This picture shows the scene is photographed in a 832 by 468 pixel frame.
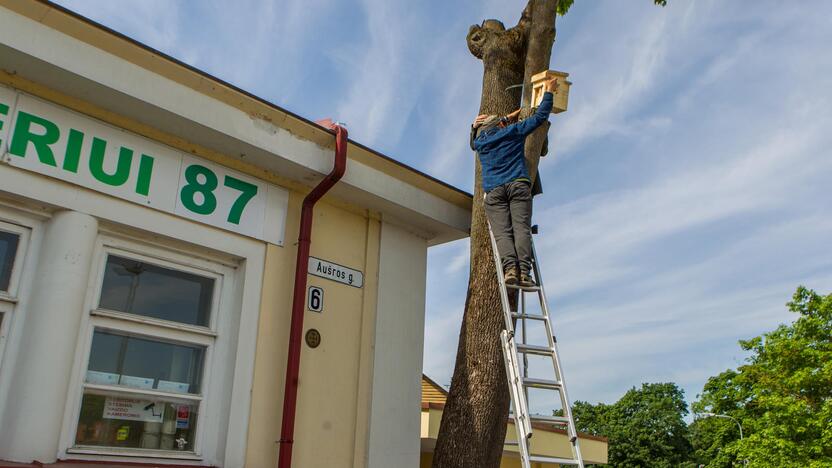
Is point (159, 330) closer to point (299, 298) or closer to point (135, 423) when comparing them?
point (135, 423)

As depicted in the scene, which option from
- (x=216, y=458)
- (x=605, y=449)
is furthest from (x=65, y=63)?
(x=605, y=449)

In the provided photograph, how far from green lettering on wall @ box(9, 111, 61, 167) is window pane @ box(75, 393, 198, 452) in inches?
63.2

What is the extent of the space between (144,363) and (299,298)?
1.25 meters

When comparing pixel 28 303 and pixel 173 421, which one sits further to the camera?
pixel 173 421

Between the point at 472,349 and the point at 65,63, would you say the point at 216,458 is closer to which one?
the point at 472,349

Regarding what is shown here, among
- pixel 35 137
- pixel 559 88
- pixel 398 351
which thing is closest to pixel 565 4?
pixel 559 88

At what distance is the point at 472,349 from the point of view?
5.44m

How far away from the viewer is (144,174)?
5.15 meters

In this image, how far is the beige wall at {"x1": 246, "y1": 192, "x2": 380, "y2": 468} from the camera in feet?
18.0

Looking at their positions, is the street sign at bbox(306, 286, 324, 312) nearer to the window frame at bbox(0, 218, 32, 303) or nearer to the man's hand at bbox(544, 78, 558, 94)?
the window frame at bbox(0, 218, 32, 303)

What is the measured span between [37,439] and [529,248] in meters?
3.51

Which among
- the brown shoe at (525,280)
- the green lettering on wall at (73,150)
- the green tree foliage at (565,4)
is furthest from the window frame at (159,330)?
the green tree foliage at (565,4)

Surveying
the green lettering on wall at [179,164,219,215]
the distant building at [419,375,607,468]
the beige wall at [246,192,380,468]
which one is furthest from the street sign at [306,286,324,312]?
the distant building at [419,375,607,468]

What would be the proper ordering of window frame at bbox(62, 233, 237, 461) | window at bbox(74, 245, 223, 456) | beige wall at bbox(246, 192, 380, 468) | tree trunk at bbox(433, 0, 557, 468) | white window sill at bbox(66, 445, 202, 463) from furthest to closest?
1. beige wall at bbox(246, 192, 380, 468)
2. tree trunk at bbox(433, 0, 557, 468)
3. window at bbox(74, 245, 223, 456)
4. window frame at bbox(62, 233, 237, 461)
5. white window sill at bbox(66, 445, 202, 463)
